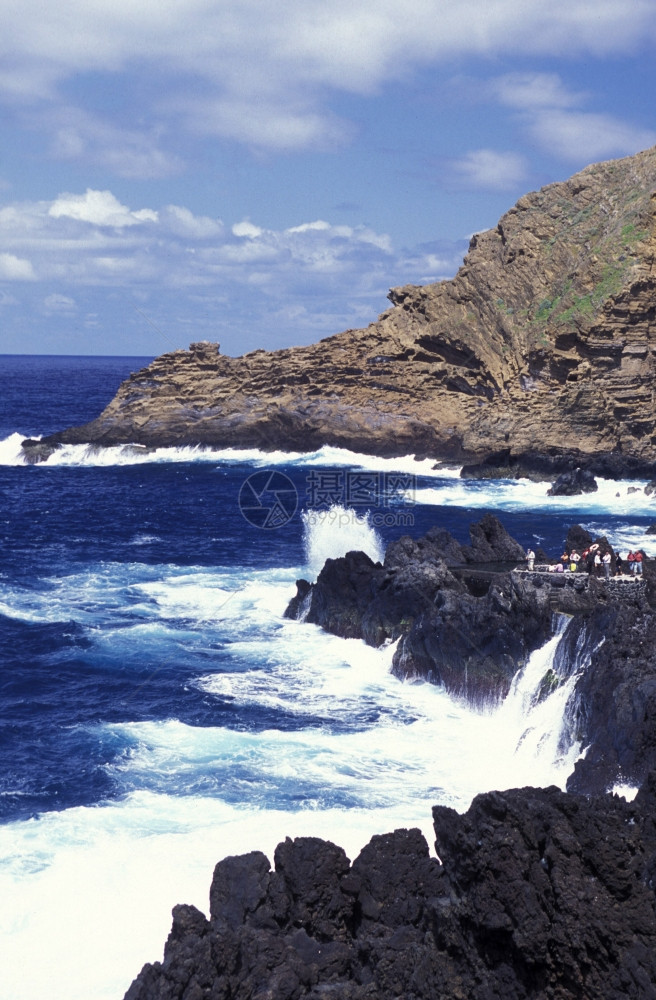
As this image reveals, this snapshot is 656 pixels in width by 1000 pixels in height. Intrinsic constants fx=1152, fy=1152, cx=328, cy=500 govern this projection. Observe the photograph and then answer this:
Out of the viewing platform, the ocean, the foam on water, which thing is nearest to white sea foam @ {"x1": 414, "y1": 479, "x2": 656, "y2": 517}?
the ocean

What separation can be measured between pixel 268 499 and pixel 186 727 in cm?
4208

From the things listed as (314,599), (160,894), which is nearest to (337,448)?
(314,599)

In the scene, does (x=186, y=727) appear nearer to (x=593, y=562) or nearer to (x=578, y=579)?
(x=578, y=579)

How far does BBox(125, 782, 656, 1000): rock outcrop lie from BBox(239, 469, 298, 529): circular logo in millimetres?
46354

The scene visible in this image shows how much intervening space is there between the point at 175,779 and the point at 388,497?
45.6 m

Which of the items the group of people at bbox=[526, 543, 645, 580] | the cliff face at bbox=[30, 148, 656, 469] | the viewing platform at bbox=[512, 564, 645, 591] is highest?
the cliff face at bbox=[30, 148, 656, 469]

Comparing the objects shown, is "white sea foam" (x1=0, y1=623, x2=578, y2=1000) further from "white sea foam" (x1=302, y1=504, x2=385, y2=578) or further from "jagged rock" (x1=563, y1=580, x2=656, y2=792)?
"white sea foam" (x1=302, y1=504, x2=385, y2=578)

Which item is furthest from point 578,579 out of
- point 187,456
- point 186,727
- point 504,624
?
point 187,456

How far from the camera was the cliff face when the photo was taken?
77.9 m

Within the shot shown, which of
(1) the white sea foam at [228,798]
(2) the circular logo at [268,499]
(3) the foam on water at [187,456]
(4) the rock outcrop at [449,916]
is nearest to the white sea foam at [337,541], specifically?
(2) the circular logo at [268,499]

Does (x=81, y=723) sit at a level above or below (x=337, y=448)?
below

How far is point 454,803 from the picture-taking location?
27656 mm

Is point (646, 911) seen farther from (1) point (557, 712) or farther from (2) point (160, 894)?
Result: (1) point (557, 712)

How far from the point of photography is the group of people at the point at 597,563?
131 feet
